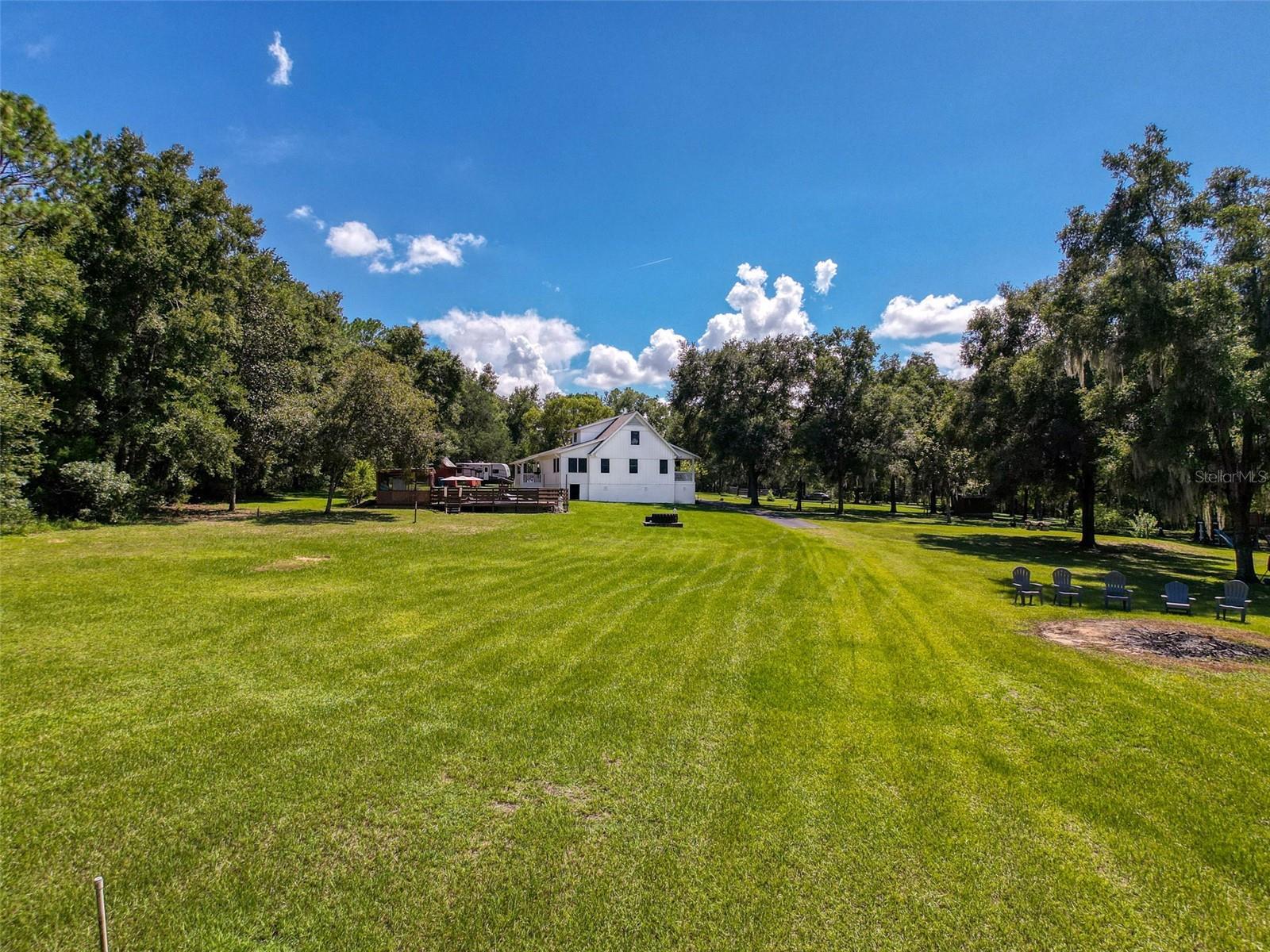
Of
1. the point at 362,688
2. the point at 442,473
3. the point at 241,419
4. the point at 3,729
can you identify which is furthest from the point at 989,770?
the point at 442,473

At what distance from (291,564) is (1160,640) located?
1813cm

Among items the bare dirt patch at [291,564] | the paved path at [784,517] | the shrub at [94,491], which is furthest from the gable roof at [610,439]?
the bare dirt patch at [291,564]

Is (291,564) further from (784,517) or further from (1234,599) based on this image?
(784,517)

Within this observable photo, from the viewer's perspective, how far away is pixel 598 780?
15.9ft

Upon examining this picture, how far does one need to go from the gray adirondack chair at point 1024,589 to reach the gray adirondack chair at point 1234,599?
3.18 meters

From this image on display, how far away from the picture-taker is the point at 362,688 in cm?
647

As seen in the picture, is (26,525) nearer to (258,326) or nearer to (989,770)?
(258,326)

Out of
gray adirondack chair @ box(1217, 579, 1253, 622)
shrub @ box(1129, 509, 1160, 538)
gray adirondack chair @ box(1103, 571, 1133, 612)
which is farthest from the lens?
shrub @ box(1129, 509, 1160, 538)

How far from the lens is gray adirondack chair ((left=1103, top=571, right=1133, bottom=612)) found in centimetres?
1190

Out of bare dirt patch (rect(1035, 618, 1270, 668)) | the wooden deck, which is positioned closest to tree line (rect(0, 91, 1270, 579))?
the wooden deck

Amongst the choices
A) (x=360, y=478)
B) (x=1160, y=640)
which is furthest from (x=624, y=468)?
(x=1160, y=640)

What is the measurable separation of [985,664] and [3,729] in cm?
1204

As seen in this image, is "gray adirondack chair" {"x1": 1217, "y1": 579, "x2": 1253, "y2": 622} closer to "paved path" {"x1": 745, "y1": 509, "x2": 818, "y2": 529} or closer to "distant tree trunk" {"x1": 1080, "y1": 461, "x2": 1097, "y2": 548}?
"distant tree trunk" {"x1": 1080, "y1": 461, "x2": 1097, "y2": 548}

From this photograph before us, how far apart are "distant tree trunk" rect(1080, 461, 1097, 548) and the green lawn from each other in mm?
20544
